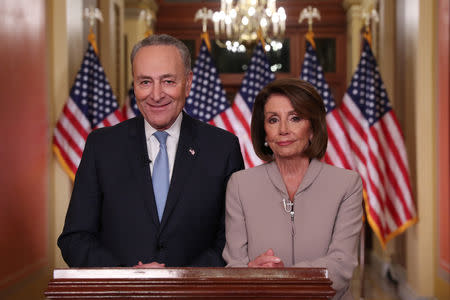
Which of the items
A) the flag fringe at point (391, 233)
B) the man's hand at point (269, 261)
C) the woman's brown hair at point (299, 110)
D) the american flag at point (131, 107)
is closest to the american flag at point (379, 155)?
the flag fringe at point (391, 233)

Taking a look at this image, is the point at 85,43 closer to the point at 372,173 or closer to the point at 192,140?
the point at 372,173

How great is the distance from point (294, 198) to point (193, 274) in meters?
0.94

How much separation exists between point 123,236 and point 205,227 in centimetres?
29

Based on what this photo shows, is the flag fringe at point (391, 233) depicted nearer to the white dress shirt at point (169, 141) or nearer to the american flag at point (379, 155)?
the american flag at point (379, 155)

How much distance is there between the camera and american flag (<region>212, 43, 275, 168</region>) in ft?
20.3

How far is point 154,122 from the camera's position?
1.97 meters

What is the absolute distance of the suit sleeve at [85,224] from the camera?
1.89 metres

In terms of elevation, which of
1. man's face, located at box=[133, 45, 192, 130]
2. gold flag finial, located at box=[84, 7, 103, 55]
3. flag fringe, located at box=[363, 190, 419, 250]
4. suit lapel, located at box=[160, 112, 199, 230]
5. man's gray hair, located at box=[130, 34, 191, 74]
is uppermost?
gold flag finial, located at box=[84, 7, 103, 55]

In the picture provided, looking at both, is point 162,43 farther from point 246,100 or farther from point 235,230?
point 246,100

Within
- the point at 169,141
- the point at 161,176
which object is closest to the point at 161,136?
the point at 169,141

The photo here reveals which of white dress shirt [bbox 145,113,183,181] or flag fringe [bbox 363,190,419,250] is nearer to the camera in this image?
white dress shirt [bbox 145,113,183,181]

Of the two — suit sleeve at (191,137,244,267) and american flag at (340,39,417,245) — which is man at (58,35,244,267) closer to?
suit sleeve at (191,137,244,267)

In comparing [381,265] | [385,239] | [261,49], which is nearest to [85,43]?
[261,49]

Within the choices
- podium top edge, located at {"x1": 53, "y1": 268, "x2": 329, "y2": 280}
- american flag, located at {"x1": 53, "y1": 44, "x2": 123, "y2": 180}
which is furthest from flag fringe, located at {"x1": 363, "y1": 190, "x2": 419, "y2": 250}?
podium top edge, located at {"x1": 53, "y1": 268, "x2": 329, "y2": 280}
